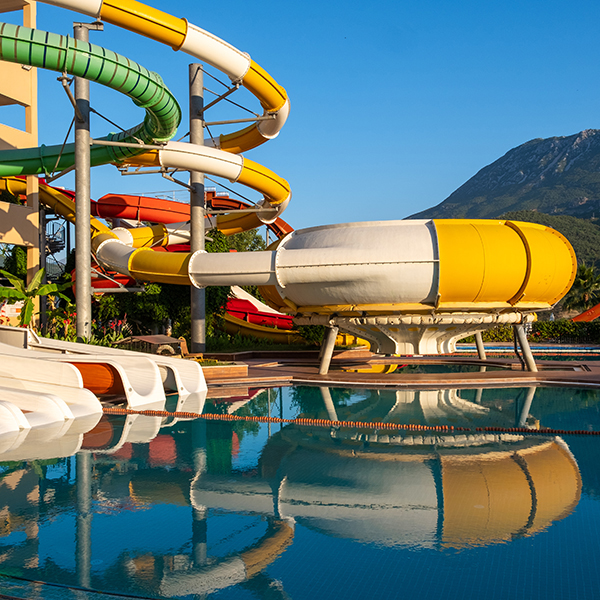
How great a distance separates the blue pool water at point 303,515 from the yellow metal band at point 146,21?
30.2 feet

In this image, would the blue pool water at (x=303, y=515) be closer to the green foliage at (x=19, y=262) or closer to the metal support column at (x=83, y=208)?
the metal support column at (x=83, y=208)

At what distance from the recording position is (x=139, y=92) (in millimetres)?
13711

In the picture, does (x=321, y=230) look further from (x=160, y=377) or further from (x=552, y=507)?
(x=552, y=507)

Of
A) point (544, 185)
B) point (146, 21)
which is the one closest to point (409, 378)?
point (146, 21)

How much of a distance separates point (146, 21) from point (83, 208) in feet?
14.9

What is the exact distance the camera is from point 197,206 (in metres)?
18.4

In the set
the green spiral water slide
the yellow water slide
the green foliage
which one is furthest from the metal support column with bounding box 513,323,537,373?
the green foliage

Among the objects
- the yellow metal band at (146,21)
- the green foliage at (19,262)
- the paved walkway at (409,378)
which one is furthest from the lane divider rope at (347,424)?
the green foliage at (19,262)

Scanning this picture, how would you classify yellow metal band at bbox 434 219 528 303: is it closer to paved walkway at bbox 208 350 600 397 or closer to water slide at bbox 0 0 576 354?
water slide at bbox 0 0 576 354

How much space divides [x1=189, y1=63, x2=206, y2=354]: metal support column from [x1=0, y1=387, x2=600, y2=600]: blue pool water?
8.88 m

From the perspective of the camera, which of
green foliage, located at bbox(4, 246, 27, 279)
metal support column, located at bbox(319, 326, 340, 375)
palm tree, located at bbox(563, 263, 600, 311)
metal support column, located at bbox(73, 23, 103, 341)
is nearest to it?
metal support column, located at bbox(319, 326, 340, 375)

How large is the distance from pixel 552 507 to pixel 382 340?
9.27m

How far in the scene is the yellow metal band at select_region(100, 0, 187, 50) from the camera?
13367mm

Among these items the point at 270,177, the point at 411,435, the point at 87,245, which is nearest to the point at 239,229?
the point at 270,177
